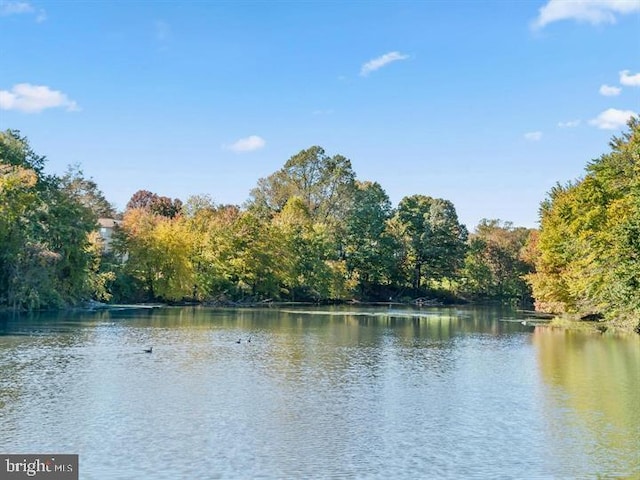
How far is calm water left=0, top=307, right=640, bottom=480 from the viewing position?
1423 cm

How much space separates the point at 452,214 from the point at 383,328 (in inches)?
2010

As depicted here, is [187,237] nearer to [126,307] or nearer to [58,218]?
[126,307]

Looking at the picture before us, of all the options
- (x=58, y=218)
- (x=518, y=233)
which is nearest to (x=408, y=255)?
(x=518, y=233)

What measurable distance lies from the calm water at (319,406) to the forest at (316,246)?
8.98 meters

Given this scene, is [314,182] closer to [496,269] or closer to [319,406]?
[496,269]

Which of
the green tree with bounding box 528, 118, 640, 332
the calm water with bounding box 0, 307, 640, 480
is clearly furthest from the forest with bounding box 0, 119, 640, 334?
the calm water with bounding box 0, 307, 640, 480

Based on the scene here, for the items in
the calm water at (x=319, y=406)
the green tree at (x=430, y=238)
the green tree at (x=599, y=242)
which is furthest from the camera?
the green tree at (x=430, y=238)

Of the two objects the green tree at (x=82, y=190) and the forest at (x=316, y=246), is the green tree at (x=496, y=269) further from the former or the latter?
the green tree at (x=82, y=190)

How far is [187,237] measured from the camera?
7381 centimetres

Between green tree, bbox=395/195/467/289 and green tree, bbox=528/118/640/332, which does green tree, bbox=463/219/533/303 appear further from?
green tree, bbox=528/118/640/332

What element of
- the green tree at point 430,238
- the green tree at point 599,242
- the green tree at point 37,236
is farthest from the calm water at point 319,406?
the green tree at point 430,238

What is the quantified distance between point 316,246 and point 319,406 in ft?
212

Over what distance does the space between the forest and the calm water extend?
29.5 feet

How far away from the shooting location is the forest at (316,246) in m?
42.6
